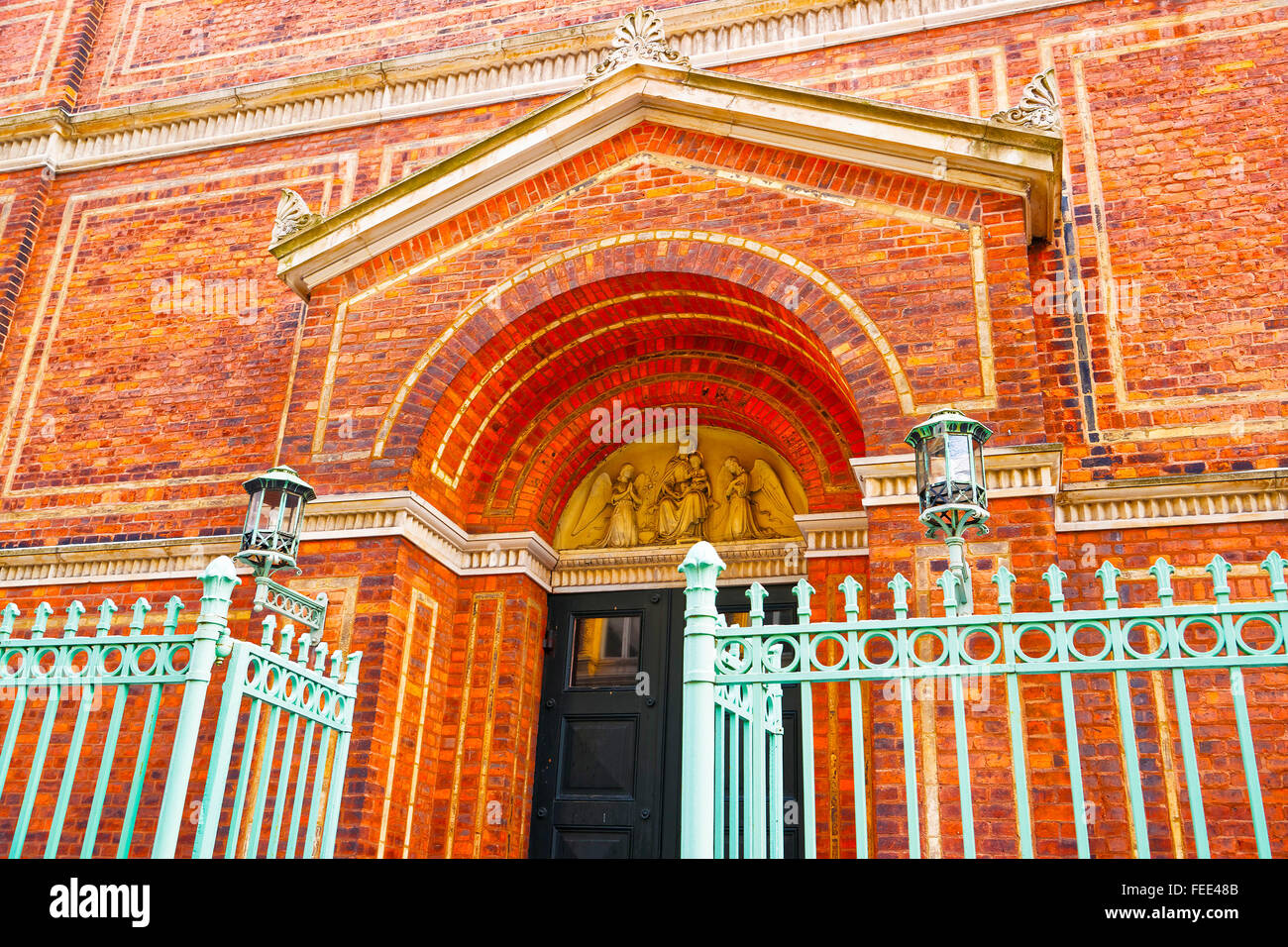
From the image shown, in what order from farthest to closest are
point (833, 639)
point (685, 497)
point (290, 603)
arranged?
point (685, 497) < point (290, 603) < point (833, 639)

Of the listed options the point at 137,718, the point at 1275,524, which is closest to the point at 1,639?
the point at 137,718

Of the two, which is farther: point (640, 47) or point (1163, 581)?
point (640, 47)

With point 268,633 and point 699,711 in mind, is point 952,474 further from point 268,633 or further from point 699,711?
point 268,633

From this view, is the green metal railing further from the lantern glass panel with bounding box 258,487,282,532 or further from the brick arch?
the brick arch

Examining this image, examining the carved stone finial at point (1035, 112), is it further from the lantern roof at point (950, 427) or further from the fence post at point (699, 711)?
the fence post at point (699, 711)

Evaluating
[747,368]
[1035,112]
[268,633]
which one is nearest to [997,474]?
[1035,112]

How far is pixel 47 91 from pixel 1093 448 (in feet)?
35.9

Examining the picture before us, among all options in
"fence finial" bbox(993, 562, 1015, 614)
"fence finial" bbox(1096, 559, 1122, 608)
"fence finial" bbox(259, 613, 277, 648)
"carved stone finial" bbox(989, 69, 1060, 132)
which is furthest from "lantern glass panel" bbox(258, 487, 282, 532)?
"carved stone finial" bbox(989, 69, 1060, 132)

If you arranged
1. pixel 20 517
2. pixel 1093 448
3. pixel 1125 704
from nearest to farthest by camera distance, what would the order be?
pixel 1125 704
pixel 1093 448
pixel 20 517

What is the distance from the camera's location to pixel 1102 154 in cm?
816

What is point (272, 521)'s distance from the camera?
6.13m

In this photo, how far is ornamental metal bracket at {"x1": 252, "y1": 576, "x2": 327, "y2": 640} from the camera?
588 centimetres

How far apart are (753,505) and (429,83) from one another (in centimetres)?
533

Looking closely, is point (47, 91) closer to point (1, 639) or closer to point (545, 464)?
point (545, 464)
